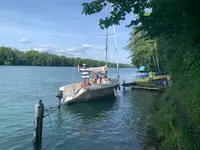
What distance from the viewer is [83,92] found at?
55.6ft

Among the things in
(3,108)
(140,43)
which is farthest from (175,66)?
(140,43)

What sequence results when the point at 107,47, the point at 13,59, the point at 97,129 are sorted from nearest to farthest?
1. the point at 97,129
2. the point at 107,47
3. the point at 13,59

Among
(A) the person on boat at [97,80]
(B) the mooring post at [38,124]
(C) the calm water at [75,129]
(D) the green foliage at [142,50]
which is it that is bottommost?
(C) the calm water at [75,129]

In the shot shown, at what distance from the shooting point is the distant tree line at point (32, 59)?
4879 inches

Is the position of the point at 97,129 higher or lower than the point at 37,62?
lower

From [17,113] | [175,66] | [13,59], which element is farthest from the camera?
[13,59]

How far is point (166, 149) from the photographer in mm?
6285

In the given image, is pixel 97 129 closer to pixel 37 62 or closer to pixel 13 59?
pixel 13 59

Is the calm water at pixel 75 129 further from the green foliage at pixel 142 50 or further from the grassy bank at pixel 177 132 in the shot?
the green foliage at pixel 142 50

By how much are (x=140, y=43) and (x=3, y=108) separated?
27538mm

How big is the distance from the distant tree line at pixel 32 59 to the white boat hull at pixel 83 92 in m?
93.5

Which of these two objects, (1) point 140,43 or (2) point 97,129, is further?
(1) point 140,43

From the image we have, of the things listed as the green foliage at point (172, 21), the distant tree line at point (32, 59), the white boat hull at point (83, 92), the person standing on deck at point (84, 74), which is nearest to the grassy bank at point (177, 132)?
the green foliage at point (172, 21)

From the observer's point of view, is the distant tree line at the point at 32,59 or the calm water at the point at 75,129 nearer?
the calm water at the point at 75,129
